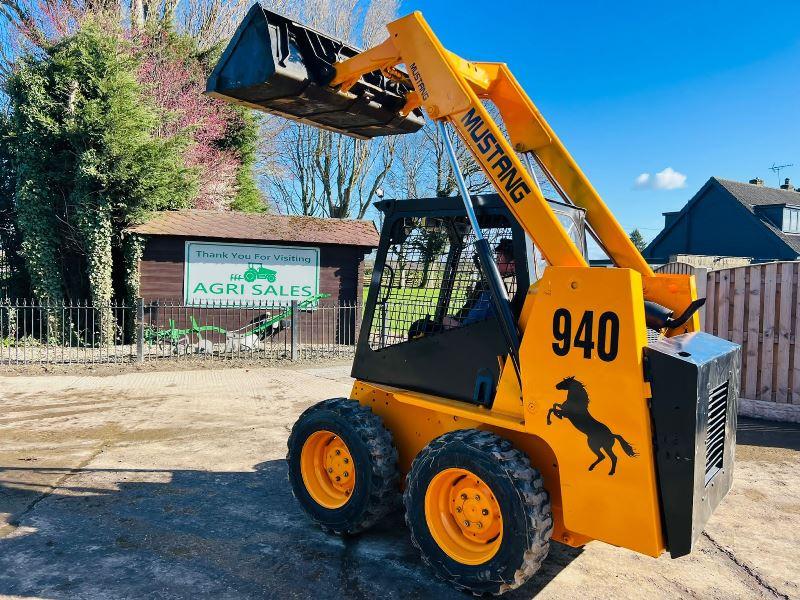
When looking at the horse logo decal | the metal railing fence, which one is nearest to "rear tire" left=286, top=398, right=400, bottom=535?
the horse logo decal

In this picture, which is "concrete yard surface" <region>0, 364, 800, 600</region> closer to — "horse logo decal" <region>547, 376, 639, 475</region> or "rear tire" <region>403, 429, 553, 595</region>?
"rear tire" <region>403, 429, 553, 595</region>

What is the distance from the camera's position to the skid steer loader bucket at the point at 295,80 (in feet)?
14.0

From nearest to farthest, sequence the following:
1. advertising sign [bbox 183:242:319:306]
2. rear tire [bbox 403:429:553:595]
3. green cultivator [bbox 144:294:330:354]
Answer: rear tire [bbox 403:429:553:595] → green cultivator [bbox 144:294:330:354] → advertising sign [bbox 183:242:319:306]

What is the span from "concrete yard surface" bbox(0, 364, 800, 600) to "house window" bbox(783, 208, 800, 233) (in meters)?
27.7

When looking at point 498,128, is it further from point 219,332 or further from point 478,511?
point 219,332

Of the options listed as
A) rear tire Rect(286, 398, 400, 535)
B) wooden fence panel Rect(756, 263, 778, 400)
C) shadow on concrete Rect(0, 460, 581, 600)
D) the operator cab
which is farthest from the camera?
wooden fence panel Rect(756, 263, 778, 400)

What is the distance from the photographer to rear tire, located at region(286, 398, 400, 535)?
395cm

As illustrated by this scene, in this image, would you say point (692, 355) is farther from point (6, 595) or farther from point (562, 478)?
point (6, 595)

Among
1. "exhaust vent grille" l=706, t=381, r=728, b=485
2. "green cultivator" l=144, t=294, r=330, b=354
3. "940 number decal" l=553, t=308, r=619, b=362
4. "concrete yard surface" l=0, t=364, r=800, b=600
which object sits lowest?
"concrete yard surface" l=0, t=364, r=800, b=600

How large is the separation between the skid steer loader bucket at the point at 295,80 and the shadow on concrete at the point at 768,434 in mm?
5809

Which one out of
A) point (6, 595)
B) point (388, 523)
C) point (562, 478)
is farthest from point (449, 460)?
Result: point (6, 595)

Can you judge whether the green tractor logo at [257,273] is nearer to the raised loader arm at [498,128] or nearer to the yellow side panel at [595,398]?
the raised loader arm at [498,128]

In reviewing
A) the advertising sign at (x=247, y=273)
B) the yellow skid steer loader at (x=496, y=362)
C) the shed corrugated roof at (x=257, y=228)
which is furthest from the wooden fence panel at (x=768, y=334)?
the advertising sign at (x=247, y=273)

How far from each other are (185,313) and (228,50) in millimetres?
10721
